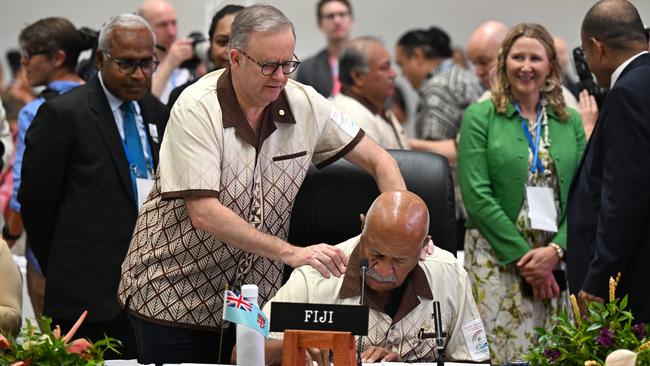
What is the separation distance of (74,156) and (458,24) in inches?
216

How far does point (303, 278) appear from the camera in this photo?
3.50 m

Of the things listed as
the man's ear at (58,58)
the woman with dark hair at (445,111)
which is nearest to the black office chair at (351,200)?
the man's ear at (58,58)

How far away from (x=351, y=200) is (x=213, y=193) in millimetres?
532

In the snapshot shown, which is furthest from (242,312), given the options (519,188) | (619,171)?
(519,188)

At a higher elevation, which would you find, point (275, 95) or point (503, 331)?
point (275, 95)

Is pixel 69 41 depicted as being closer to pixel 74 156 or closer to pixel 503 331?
pixel 74 156

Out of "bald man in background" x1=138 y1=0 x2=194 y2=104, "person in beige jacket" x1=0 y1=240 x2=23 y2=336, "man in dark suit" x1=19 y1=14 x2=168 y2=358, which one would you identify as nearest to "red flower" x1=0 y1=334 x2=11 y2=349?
"person in beige jacket" x1=0 y1=240 x2=23 y2=336

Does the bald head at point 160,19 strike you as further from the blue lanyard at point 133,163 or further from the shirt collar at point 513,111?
the shirt collar at point 513,111

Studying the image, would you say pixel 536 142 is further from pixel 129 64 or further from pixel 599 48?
pixel 129 64

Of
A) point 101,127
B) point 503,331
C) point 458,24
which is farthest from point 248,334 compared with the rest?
point 458,24

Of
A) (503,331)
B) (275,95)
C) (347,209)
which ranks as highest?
(275,95)

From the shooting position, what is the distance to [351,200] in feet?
12.6

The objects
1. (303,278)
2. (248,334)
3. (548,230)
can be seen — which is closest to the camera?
(248,334)

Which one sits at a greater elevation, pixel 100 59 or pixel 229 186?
pixel 100 59
